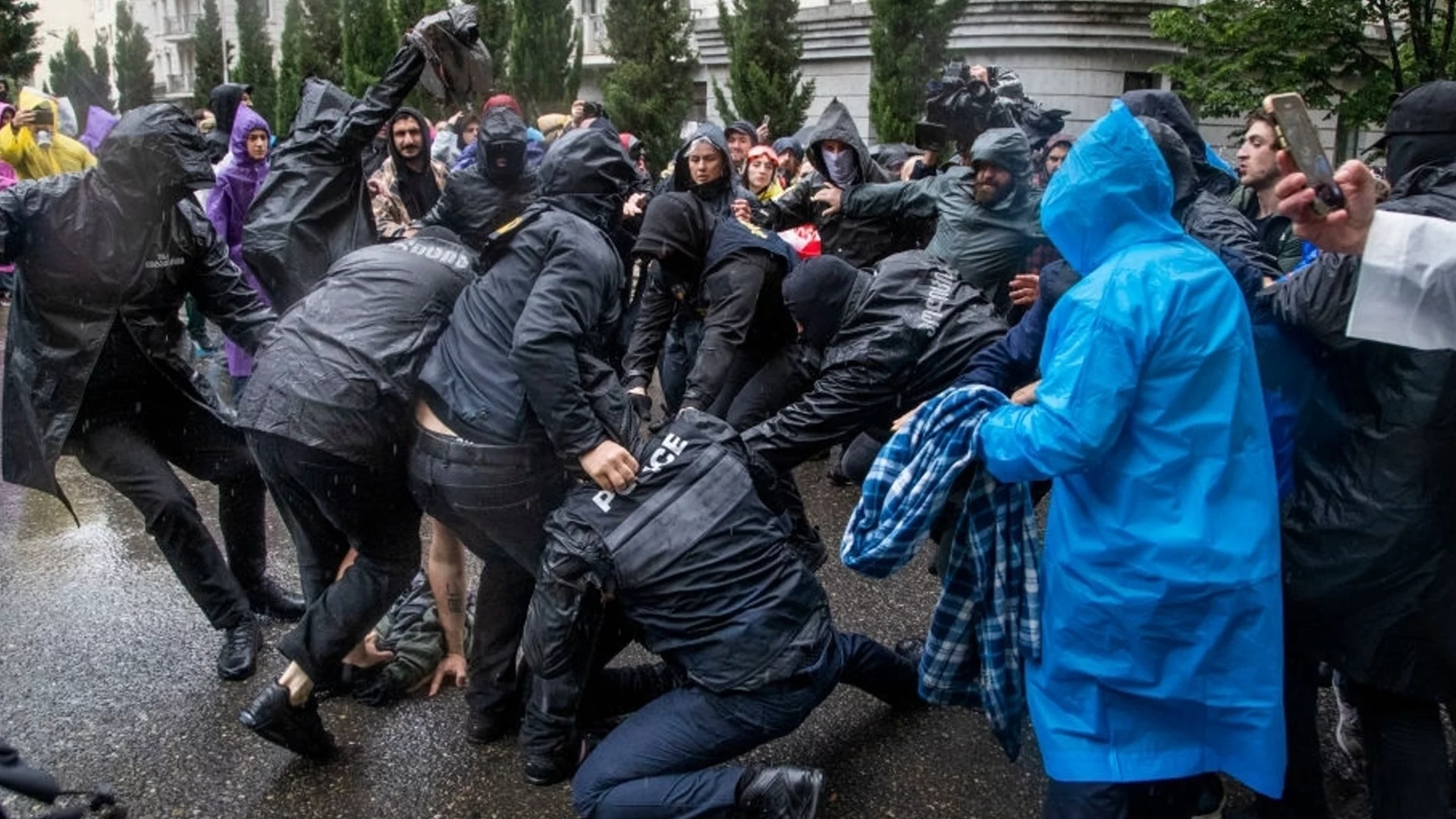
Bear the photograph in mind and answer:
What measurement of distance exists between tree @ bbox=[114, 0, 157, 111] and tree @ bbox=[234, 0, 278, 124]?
30.6ft

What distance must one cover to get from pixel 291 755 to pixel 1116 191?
2845mm

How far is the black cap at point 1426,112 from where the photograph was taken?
2.88m

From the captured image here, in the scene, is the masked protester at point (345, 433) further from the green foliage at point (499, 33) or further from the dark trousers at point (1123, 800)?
the green foliage at point (499, 33)

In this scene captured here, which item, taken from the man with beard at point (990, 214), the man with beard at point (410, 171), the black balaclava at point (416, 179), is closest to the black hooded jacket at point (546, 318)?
the man with beard at point (990, 214)

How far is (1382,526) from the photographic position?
2539mm

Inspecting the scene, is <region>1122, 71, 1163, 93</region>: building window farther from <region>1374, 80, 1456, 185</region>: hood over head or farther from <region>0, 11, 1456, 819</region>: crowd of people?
<region>1374, 80, 1456, 185</region>: hood over head

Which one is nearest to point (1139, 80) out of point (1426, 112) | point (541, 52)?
point (541, 52)

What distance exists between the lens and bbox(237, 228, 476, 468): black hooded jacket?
3230 mm

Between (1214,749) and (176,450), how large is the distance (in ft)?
12.0

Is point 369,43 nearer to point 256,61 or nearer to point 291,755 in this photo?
point 256,61

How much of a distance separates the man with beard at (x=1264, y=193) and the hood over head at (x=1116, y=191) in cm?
128

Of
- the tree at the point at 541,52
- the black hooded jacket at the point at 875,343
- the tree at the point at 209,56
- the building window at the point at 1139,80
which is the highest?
the tree at the point at 209,56

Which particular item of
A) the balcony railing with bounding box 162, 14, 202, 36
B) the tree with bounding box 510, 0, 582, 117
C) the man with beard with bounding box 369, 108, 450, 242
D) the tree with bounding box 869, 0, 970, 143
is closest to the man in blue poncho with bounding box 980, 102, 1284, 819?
the man with beard with bounding box 369, 108, 450, 242

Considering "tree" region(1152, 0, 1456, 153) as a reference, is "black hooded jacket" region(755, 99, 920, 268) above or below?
below
